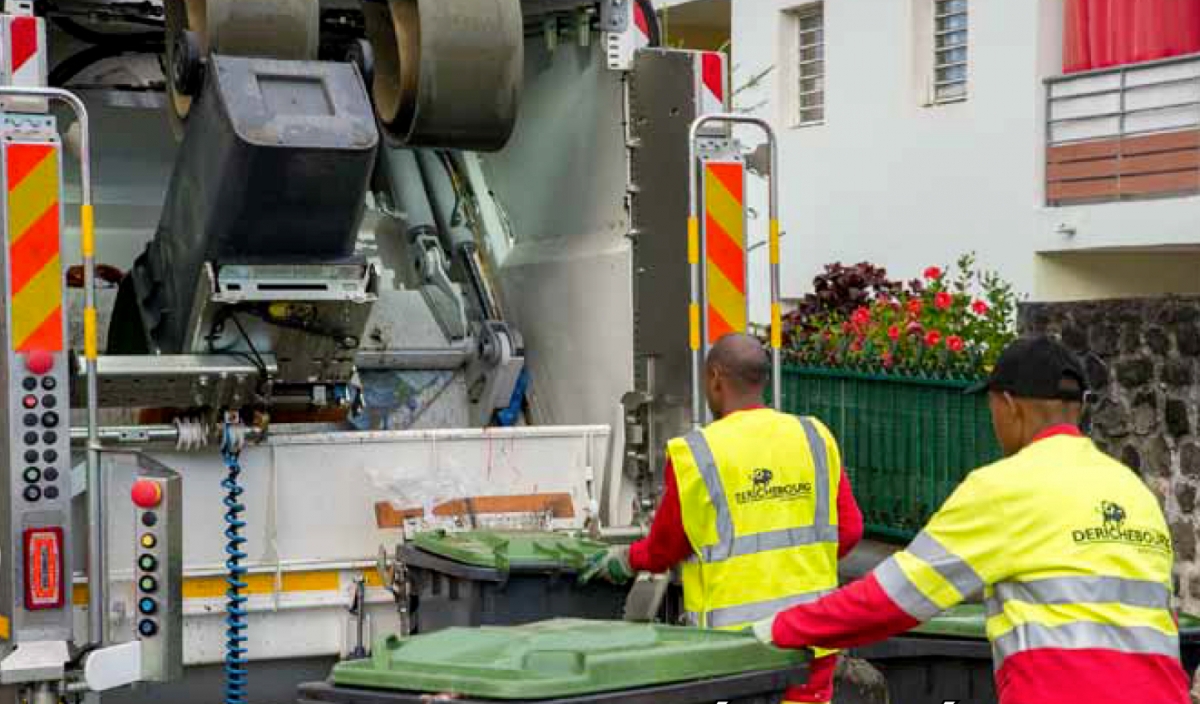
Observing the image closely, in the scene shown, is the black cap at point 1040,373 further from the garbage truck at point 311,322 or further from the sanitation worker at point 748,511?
the garbage truck at point 311,322

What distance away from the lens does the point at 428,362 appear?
6.28 metres

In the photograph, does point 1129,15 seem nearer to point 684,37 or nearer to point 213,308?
point 684,37

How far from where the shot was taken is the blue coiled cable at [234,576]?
5.25 m

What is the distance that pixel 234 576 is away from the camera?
17.3 feet

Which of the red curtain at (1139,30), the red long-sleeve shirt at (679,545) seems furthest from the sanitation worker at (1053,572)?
the red curtain at (1139,30)

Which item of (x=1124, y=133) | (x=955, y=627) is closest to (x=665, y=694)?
(x=955, y=627)

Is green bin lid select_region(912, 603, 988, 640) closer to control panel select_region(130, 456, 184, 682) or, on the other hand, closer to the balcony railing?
control panel select_region(130, 456, 184, 682)

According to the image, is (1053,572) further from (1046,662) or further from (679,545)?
(679,545)

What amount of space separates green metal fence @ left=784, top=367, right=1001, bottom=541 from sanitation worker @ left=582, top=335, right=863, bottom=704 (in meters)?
4.87

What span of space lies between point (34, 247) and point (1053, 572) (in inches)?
104

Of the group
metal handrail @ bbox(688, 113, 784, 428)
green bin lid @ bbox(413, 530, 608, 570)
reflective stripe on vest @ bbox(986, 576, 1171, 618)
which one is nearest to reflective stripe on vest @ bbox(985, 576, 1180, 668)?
reflective stripe on vest @ bbox(986, 576, 1171, 618)

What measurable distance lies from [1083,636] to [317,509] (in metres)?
2.70

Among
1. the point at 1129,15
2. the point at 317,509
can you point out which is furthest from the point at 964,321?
the point at 317,509

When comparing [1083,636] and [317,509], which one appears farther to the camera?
[317,509]
